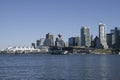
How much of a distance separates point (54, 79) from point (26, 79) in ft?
19.2

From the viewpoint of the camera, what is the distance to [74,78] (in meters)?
72.3

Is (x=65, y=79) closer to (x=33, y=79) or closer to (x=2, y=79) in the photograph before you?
(x=33, y=79)

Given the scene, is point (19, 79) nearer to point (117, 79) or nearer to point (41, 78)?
point (41, 78)

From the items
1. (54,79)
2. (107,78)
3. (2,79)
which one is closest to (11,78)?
(2,79)

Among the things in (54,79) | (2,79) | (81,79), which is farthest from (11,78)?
(81,79)

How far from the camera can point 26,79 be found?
70.8 metres

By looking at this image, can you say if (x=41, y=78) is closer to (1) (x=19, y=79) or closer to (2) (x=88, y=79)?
(1) (x=19, y=79)

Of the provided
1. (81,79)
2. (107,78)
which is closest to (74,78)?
(81,79)

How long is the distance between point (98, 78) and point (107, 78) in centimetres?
187

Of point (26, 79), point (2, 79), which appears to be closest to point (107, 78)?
point (26, 79)

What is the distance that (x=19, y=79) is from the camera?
71.4 m

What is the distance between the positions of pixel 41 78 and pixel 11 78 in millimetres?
6512

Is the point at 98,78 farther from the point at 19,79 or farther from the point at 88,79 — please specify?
A: the point at 19,79

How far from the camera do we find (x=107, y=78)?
236 feet
